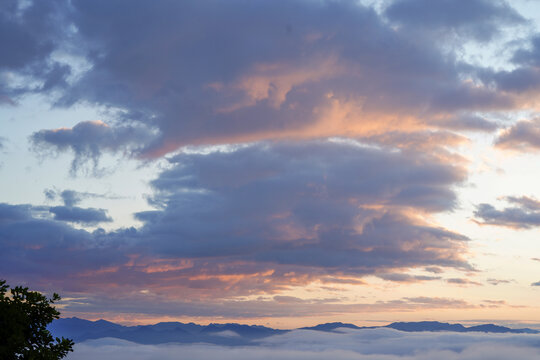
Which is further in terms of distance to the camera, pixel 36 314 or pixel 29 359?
pixel 36 314

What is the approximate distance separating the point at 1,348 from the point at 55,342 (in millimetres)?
5089

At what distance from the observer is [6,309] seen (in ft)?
153

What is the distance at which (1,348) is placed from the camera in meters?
44.6

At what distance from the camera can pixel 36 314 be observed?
49031 millimetres

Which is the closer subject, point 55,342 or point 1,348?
point 1,348

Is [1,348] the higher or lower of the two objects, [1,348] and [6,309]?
the lower

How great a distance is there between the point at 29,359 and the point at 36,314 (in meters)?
4.70

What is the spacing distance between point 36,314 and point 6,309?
113 inches

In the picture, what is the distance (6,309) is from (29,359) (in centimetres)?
446

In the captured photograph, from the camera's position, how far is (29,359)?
45.2 metres

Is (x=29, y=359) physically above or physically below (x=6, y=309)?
below

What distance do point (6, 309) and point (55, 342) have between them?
492 centimetres

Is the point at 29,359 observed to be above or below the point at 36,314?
below
